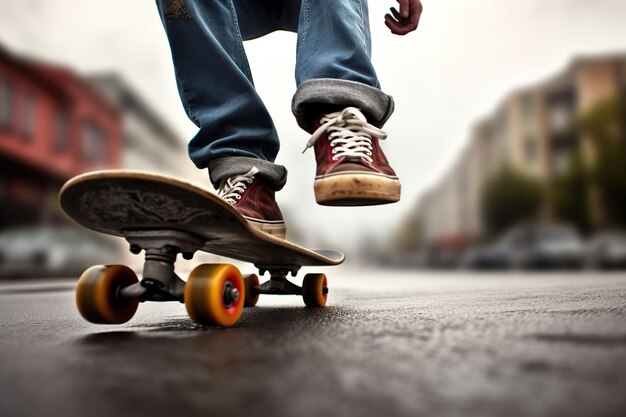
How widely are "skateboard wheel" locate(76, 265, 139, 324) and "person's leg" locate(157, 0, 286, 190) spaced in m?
0.35

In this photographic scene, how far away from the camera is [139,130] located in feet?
85.5

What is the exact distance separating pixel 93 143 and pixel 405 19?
1800 centimetres

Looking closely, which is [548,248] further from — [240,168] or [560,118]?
[560,118]

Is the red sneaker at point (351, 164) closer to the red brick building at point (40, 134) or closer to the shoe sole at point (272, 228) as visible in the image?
the shoe sole at point (272, 228)

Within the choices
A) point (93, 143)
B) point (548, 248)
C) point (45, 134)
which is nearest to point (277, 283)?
point (548, 248)

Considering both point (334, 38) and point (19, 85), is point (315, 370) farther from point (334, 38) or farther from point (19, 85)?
point (19, 85)

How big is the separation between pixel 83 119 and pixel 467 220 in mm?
28643

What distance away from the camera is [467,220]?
1537 inches

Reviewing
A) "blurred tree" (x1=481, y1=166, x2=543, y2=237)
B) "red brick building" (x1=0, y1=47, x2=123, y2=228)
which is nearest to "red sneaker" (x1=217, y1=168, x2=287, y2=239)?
"red brick building" (x1=0, y1=47, x2=123, y2=228)

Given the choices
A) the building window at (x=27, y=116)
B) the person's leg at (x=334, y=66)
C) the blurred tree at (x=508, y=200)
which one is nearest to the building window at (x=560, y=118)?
the blurred tree at (x=508, y=200)

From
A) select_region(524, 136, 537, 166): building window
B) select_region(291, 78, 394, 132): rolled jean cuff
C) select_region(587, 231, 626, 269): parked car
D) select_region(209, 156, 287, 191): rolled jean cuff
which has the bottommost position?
select_region(209, 156, 287, 191): rolled jean cuff

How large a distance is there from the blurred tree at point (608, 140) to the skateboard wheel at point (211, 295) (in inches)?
901

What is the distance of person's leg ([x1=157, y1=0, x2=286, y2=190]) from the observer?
1.38m

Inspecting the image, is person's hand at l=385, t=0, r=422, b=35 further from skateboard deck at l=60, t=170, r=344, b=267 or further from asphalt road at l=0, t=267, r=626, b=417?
asphalt road at l=0, t=267, r=626, b=417
